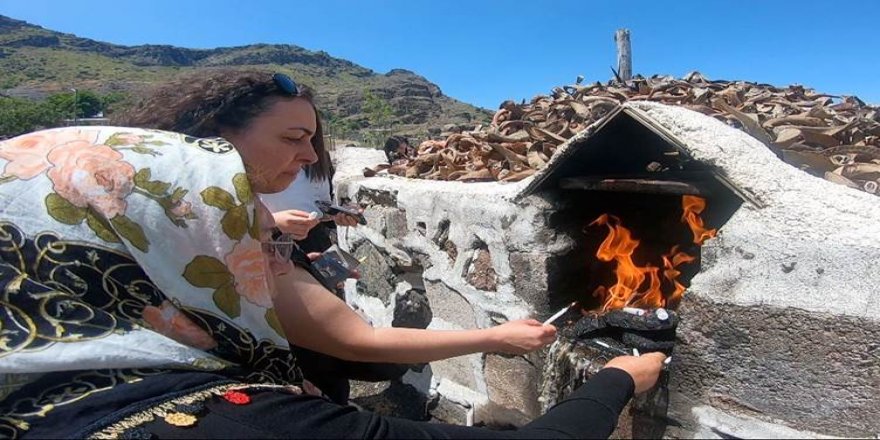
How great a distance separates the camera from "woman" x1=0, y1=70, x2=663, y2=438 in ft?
3.02

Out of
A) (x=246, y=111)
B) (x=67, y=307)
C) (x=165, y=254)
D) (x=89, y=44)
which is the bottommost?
(x=67, y=307)

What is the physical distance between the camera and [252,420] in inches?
36.5

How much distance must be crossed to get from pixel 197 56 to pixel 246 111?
8717cm

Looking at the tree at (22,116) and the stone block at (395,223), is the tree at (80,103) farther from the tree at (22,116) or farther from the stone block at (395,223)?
the stone block at (395,223)

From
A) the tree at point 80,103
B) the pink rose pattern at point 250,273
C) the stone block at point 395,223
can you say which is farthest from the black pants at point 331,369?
the tree at point 80,103

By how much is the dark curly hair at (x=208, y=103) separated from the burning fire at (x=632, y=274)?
1.49 m

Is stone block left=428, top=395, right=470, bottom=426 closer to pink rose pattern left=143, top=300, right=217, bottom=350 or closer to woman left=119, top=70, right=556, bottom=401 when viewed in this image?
woman left=119, top=70, right=556, bottom=401

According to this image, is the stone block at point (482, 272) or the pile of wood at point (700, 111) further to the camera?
the stone block at point (482, 272)

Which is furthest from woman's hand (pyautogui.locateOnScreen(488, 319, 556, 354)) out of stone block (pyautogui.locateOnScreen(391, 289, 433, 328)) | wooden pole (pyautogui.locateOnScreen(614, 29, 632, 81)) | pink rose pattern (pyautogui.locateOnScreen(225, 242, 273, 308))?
wooden pole (pyautogui.locateOnScreen(614, 29, 632, 81))

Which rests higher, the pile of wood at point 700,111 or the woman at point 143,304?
the pile of wood at point 700,111

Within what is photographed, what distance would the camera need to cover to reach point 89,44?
7238cm

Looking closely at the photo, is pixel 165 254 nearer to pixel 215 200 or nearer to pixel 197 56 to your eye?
pixel 215 200

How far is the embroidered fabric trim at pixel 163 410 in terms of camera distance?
0.87 m

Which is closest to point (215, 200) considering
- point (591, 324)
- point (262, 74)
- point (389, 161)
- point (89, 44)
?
point (262, 74)
